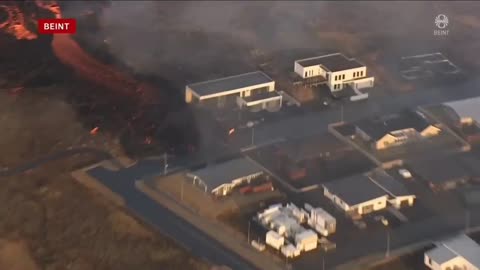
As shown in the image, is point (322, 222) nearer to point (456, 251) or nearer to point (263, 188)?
point (263, 188)

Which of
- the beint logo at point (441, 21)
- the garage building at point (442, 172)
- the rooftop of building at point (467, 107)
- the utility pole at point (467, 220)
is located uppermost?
the rooftop of building at point (467, 107)

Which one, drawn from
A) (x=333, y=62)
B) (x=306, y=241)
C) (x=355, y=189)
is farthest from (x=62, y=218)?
(x=333, y=62)

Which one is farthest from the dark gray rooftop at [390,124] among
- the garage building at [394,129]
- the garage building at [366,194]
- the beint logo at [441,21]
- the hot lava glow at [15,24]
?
the hot lava glow at [15,24]

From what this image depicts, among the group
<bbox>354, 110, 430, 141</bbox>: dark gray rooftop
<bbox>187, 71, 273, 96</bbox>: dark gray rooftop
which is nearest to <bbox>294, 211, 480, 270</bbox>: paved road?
<bbox>354, 110, 430, 141</bbox>: dark gray rooftop

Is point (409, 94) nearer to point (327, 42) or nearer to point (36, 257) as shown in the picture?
point (327, 42)

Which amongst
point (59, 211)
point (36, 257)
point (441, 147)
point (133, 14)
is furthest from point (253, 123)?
point (133, 14)

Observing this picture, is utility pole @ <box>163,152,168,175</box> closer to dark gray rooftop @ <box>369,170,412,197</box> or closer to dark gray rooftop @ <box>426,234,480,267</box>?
dark gray rooftop @ <box>369,170,412,197</box>

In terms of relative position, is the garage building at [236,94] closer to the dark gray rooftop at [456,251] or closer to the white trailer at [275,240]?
the white trailer at [275,240]
